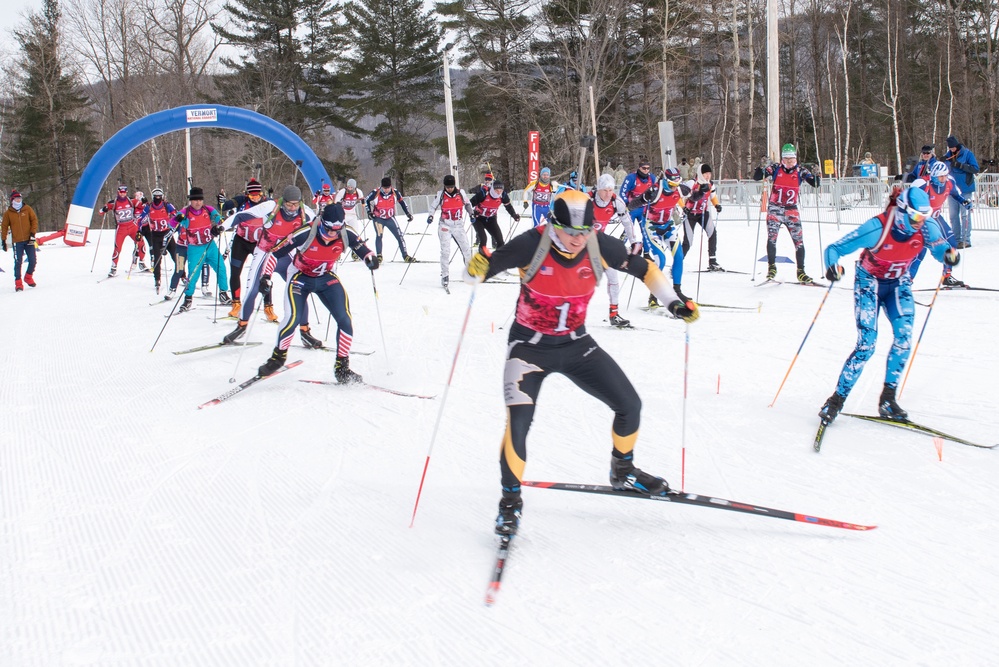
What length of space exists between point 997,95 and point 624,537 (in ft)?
112

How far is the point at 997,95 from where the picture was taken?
3011 centimetres

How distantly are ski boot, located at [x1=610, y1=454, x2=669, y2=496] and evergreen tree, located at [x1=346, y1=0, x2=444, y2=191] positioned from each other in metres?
37.8

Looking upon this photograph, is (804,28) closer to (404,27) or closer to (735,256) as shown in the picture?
(404,27)

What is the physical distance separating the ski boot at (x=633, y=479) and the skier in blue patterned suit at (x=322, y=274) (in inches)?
140

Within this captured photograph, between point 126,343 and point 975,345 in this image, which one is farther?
point 126,343

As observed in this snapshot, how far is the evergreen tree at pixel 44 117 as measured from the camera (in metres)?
40.1

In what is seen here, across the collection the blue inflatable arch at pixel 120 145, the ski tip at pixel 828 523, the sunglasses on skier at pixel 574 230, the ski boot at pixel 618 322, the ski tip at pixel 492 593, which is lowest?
the ski tip at pixel 492 593

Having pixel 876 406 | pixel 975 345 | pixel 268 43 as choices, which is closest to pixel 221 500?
pixel 876 406

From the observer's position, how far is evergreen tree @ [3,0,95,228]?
40.1 metres

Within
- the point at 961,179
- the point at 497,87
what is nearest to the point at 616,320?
the point at 961,179

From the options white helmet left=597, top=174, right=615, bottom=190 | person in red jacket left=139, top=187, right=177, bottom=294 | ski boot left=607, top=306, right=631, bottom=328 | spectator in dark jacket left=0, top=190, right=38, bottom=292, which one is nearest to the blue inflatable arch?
spectator in dark jacket left=0, top=190, right=38, bottom=292

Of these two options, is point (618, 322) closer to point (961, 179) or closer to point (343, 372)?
point (343, 372)

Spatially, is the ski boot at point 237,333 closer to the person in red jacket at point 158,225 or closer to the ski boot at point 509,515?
the person in red jacket at point 158,225

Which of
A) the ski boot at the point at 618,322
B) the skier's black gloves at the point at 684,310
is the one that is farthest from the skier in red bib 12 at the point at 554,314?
the ski boot at the point at 618,322
